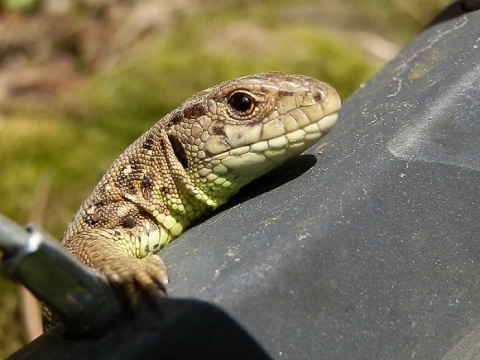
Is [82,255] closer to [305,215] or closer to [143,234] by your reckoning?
[143,234]

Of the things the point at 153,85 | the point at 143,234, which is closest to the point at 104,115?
the point at 153,85

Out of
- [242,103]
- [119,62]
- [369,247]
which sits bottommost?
[119,62]

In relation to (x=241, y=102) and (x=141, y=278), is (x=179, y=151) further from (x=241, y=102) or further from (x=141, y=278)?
(x=141, y=278)

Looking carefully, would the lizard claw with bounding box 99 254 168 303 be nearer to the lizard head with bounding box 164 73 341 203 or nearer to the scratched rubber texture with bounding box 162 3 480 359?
the scratched rubber texture with bounding box 162 3 480 359

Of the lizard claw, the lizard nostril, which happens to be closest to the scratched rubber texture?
the lizard claw

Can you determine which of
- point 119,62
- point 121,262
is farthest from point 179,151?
point 119,62

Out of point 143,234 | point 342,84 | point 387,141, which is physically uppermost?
point 387,141

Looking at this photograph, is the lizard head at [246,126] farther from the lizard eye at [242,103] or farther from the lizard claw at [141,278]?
the lizard claw at [141,278]
